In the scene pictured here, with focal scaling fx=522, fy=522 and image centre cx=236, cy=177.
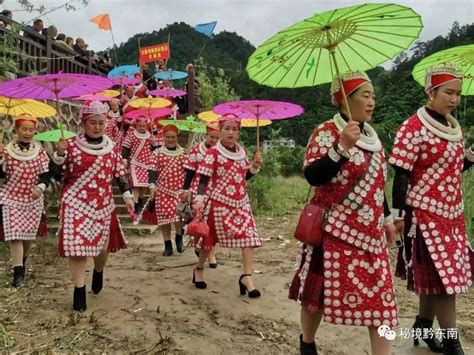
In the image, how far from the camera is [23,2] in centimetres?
666

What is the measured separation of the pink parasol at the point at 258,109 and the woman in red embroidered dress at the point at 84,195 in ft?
4.27

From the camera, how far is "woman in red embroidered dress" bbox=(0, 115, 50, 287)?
5109 millimetres

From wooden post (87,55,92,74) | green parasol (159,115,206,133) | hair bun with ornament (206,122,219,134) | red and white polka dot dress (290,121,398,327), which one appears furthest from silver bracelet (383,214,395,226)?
wooden post (87,55,92,74)

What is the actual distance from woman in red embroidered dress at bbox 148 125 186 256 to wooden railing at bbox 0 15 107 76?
2792mm

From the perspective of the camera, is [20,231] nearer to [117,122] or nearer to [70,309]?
[70,309]

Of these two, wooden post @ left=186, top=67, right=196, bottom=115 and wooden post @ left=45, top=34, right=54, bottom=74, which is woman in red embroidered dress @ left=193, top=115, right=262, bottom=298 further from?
wooden post @ left=186, top=67, right=196, bottom=115

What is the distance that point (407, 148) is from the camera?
10.5ft

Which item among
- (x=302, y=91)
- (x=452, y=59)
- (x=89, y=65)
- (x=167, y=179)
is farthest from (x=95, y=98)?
(x=302, y=91)

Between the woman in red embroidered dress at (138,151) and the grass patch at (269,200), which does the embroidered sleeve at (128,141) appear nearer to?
the woman in red embroidered dress at (138,151)

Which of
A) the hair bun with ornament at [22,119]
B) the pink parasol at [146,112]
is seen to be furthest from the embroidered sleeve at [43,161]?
the pink parasol at [146,112]

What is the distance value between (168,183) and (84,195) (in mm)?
2846

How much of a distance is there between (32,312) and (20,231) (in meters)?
1.17

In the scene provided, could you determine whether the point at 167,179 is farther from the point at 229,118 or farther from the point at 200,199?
the point at 200,199

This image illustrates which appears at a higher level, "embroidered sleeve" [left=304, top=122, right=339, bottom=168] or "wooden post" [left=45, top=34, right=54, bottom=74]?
"wooden post" [left=45, top=34, right=54, bottom=74]
